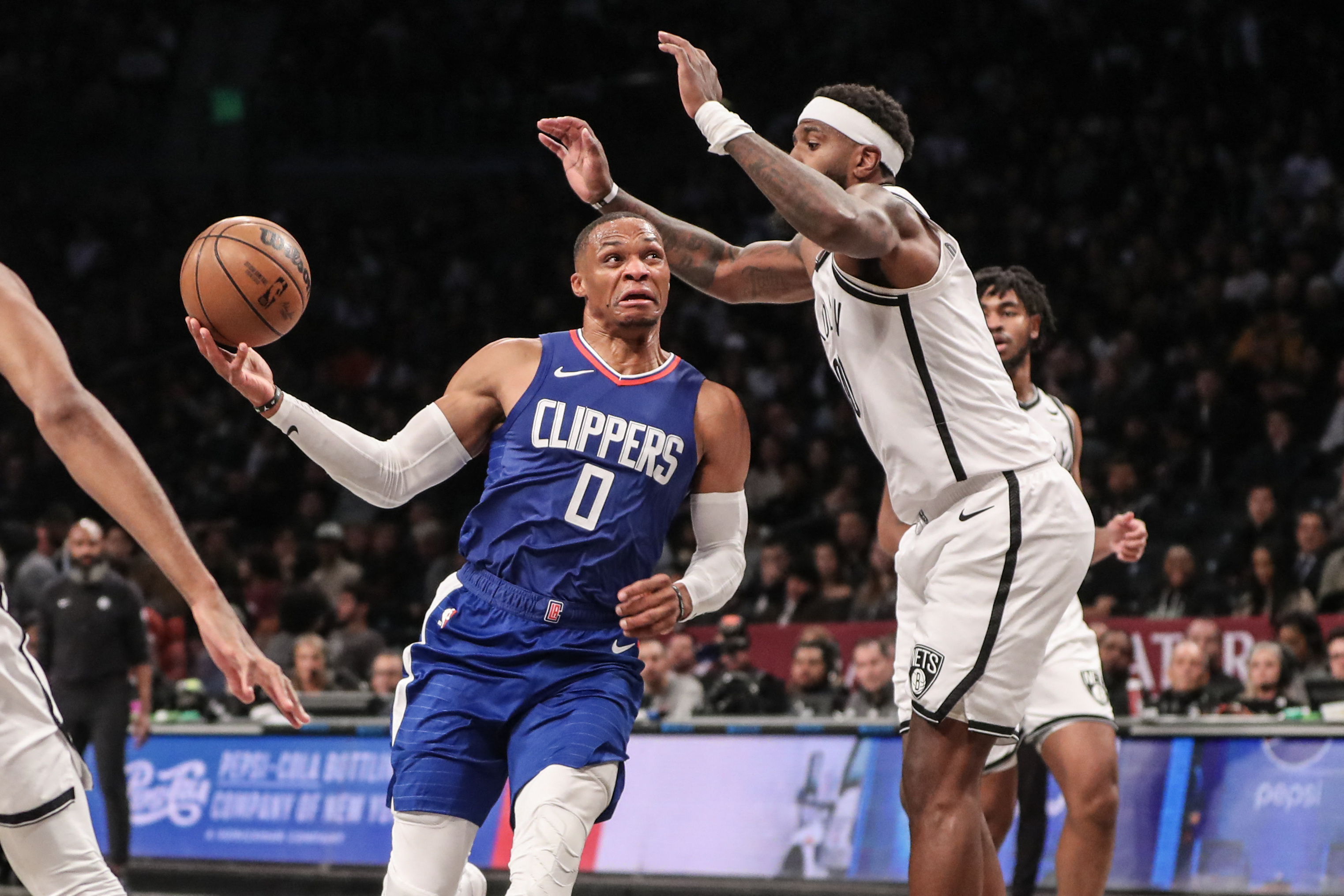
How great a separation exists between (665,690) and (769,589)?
7.54ft

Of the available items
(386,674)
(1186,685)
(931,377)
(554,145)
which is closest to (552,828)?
(931,377)

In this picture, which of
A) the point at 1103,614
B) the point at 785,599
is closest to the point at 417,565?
the point at 785,599

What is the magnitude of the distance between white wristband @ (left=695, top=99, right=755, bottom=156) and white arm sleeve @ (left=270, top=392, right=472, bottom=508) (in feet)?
3.58

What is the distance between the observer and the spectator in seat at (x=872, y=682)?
32.1 ft

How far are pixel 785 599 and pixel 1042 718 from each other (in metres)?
6.47

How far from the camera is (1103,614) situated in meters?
11.2

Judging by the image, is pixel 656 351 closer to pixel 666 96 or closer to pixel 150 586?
pixel 150 586

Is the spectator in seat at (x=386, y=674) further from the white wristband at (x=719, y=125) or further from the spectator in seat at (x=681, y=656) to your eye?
the white wristband at (x=719, y=125)

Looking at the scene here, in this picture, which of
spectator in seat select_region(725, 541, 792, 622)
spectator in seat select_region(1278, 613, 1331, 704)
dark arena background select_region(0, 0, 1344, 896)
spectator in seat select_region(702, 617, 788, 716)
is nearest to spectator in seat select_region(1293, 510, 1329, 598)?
dark arena background select_region(0, 0, 1344, 896)

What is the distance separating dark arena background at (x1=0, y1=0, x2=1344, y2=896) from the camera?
9516 mm

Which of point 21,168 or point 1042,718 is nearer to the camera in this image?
point 1042,718

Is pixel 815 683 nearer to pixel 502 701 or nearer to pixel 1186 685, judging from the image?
pixel 1186 685

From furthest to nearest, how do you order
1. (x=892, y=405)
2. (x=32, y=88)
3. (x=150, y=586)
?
1. (x=32, y=88)
2. (x=150, y=586)
3. (x=892, y=405)

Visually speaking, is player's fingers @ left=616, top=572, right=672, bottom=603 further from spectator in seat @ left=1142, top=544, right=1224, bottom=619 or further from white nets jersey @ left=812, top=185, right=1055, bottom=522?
spectator in seat @ left=1142, top=544, right=1224, bottom=619
